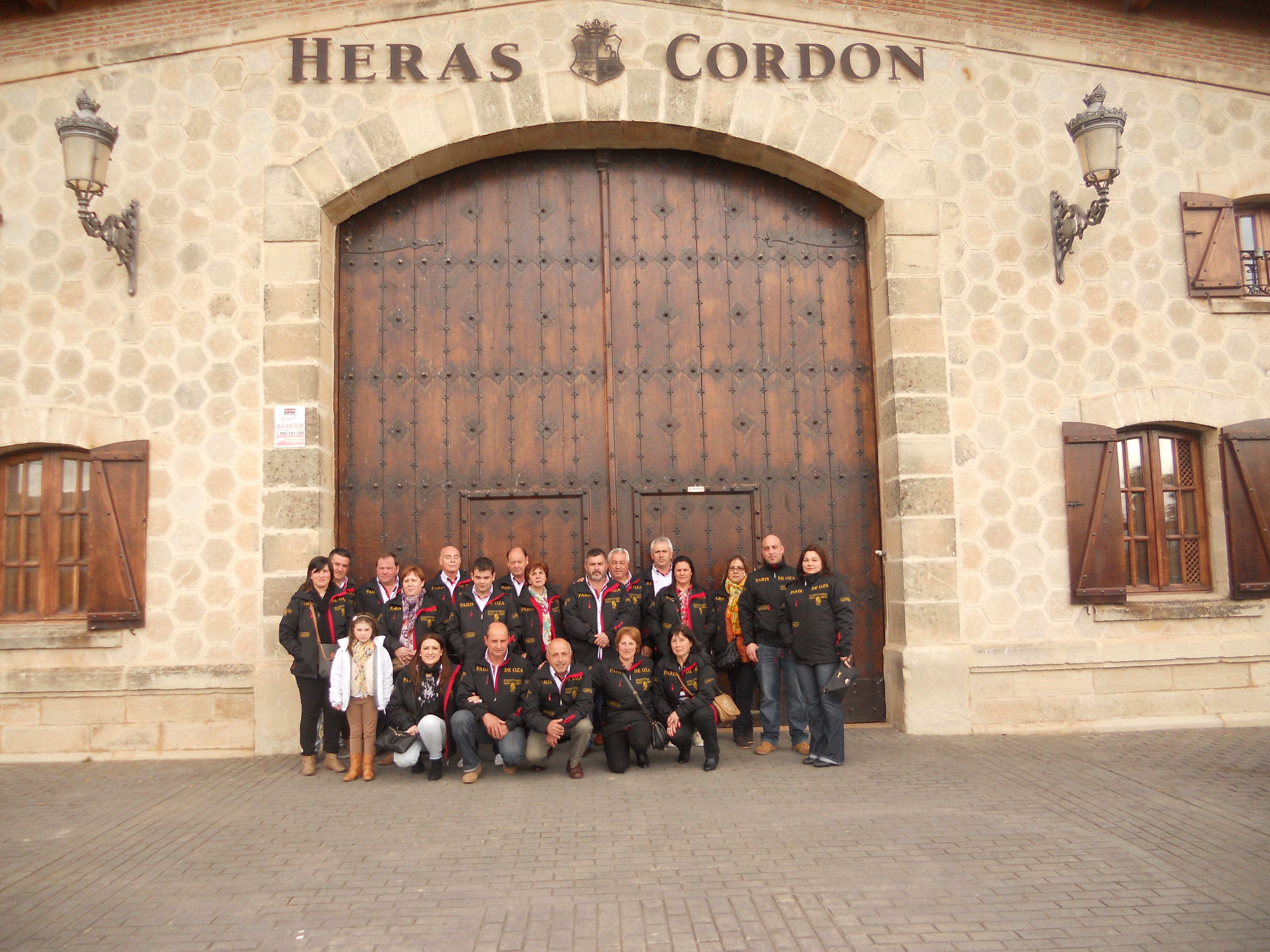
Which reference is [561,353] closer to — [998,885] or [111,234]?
[111,234]

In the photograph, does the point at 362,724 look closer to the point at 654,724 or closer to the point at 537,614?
the point at 537,614

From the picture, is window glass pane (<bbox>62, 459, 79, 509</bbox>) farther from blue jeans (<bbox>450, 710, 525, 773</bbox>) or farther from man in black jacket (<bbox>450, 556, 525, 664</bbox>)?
blue jeans (<bbox>450, 710, 525, 773</bbox>)

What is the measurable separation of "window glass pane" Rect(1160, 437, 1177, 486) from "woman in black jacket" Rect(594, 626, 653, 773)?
16.0 feet

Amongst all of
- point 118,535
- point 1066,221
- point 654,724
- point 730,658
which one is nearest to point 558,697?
point 654,724

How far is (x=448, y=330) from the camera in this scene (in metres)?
7.84

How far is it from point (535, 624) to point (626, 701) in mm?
1036

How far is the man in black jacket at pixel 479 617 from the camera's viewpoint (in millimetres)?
6641

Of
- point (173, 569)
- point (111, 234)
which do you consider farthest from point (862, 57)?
point (173, 569)

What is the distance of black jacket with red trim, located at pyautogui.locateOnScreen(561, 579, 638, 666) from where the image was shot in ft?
22.5

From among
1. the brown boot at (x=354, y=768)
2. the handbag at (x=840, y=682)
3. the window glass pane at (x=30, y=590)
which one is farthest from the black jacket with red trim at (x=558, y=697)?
the window glass pane at (x=30, y=590)

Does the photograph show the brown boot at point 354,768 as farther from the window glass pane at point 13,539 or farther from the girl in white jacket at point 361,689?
the window glass pane at point 13,539

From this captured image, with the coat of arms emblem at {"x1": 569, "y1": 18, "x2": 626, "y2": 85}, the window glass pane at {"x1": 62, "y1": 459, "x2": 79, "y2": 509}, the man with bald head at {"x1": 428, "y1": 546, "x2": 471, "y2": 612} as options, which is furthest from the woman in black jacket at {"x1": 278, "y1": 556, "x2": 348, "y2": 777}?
the coat of arms emblem at {"x1": 569, "y1": 18, "x2": 626, "y2": 85}

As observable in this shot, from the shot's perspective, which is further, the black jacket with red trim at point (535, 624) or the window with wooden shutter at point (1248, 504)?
the window with wooden shutter at point (1248, 504)

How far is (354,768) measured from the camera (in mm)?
6266
